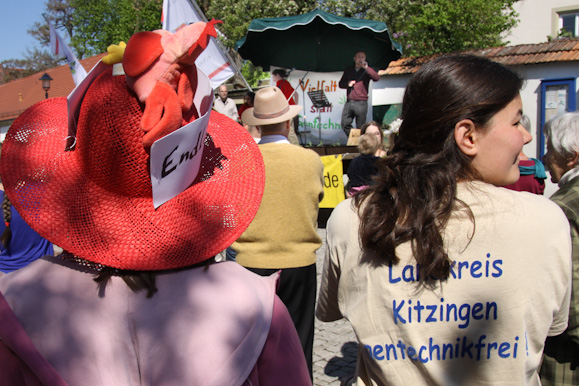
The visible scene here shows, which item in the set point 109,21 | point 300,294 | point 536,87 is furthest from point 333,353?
point 109,21

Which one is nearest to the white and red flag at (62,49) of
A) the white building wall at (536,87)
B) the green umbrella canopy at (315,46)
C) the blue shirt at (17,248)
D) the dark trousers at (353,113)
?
the blue shirt at (17,248)

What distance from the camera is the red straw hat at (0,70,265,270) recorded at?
1053 millimetres

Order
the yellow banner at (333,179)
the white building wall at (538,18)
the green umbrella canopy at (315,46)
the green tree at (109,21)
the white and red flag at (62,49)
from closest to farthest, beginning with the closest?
the white and red flag at (62,49) < the yellow banner at (333,179) < the green umbrella canopy at (315,46) < the white building wall at (538,18) < the green tree at (109,21)

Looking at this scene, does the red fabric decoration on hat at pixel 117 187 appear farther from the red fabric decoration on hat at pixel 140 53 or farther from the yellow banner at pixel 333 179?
the yellow banner at pixel 333 179

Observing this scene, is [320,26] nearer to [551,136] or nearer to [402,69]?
[402,69]

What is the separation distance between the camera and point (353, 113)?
1166 cm

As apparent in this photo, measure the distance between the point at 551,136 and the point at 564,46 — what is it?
10622 millimetres

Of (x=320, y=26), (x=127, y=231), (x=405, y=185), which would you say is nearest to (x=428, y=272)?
(x=405, y=185)

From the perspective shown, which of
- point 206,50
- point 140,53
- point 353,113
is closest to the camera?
point 140,53

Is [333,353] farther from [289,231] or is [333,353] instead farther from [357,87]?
[357,87]

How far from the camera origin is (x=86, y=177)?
1115 millimetres

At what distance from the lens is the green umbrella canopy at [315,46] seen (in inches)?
471

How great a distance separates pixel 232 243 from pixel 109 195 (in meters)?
0.43

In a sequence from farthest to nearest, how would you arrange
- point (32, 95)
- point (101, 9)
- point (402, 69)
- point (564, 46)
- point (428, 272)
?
1. point (32, 95)
2. point (101, 9)
3. point (402, 69)
4. point (564, 46)
5. point (428, 272)
